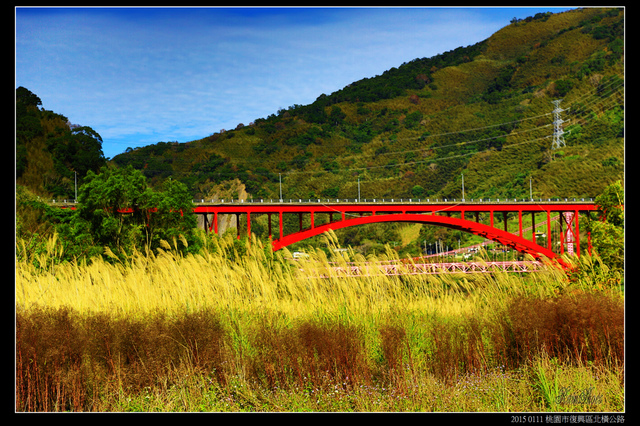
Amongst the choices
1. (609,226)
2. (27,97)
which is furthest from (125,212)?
(27,97)

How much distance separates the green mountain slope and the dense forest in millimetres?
360

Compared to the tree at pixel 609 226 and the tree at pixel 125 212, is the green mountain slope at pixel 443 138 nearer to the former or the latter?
the tree at pixel 125 212

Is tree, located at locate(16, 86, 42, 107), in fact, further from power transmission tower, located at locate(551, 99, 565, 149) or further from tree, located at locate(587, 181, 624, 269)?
power transmission tower, located at locate(551, 99, 565, 149)

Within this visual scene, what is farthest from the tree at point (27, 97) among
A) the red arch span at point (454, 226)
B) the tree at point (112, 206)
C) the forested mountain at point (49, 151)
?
the tree at point (112, 206)

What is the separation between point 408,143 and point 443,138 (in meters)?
8.22

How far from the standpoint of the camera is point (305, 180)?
94188mm

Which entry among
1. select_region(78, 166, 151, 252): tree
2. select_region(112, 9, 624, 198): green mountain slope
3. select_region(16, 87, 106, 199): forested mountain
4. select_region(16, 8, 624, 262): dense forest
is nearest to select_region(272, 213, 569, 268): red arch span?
select_region(16, 8, 624, 262): dense forest

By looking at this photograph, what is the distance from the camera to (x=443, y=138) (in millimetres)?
118250

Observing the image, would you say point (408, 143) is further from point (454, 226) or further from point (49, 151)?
point (454, 226)

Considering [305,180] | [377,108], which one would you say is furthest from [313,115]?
[305,180]

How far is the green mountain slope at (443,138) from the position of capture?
80.0m

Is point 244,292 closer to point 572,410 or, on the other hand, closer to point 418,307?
point 418,307

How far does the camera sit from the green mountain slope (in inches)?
3150
